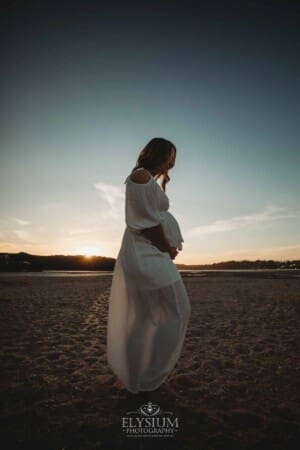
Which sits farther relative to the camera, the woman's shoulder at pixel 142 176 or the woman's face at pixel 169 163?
the woman's face at pixel 169 163

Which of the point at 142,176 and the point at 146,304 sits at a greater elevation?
the point at 142,176

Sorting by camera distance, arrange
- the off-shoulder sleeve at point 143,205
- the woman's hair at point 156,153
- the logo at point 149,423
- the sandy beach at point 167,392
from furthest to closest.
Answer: the woman's hair at point 156,153
the off-shoulder sleeve at point 143,205
the logo at point 149,423
the sandy beach at point 167,392

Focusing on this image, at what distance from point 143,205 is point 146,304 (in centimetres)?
96

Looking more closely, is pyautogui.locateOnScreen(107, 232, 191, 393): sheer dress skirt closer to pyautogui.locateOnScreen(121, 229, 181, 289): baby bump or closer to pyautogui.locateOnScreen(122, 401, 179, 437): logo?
pyautogui.locateOnScreen(121, 229, 181, 289): baby bump

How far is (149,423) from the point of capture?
Answer: 97.1 inches

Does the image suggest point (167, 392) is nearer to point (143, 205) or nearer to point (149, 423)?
point (149, 423)

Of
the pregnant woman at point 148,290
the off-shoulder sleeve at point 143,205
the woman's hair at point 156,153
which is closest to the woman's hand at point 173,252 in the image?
the pregnant woman at point 148,290

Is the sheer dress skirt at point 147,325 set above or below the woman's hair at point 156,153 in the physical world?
below

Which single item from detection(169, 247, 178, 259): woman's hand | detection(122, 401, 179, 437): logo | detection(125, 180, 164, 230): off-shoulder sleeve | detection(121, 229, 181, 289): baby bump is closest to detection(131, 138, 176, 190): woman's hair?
detection(125, 180, 164, 230): off-shoulder sleeve

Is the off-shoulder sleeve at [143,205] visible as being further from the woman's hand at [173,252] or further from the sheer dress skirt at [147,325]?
the woman's hand at [173,252]

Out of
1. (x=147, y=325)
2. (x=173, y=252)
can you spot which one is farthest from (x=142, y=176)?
(x=147, y=325)

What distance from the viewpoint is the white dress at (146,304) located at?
2.85 metres

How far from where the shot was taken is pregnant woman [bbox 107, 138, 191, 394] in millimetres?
2850

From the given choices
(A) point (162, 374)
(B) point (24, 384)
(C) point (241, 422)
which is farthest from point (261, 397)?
(B) point (24, 384)
